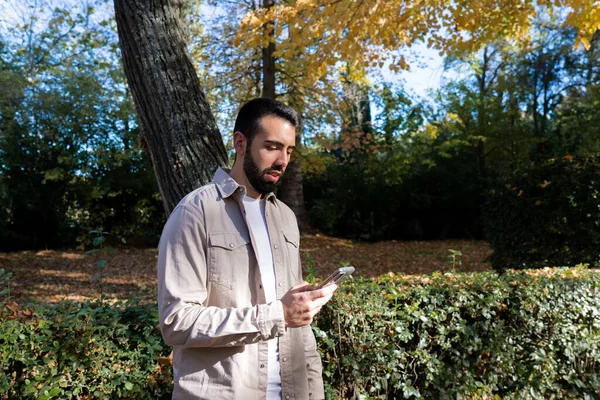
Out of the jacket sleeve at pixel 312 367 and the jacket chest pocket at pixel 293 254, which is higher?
the jacket chest pocket at pixel 293 254

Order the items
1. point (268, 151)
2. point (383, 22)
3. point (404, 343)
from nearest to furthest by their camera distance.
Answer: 1. point (268, 151)
2. point (404, 343)
3. point (383, 22)

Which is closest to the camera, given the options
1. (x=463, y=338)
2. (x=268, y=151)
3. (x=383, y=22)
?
(x=268, y=151)

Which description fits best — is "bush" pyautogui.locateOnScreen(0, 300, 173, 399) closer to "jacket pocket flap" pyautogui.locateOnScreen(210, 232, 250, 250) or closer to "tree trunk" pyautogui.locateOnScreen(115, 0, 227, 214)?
"tree trunk" pyautogui.locateOnScreen(115, 0, 227, 214)

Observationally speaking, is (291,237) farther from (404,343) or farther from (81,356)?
(404,343)

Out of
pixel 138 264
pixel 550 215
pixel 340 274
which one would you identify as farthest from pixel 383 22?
pixel 138 264

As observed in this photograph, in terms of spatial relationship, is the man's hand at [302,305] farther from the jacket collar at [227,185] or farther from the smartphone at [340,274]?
the jacket collar at [227,185]

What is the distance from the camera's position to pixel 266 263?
1.92 metres

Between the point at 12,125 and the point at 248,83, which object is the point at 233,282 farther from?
the point at 12,125

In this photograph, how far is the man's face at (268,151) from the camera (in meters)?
1.89

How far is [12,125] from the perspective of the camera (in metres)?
13.5

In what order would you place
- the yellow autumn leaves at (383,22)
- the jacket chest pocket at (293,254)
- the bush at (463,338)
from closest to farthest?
the jacket chest pocket at (293,254) → the bush at (463,338) → the yellow autumn leaves at (383,22)

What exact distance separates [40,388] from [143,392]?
52 centimetres

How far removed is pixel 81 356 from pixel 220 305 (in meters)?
1.42

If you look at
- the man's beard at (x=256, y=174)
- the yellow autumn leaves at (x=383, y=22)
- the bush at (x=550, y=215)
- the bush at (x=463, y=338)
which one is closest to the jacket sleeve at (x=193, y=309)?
the man's beard at (x=256, y=174)
